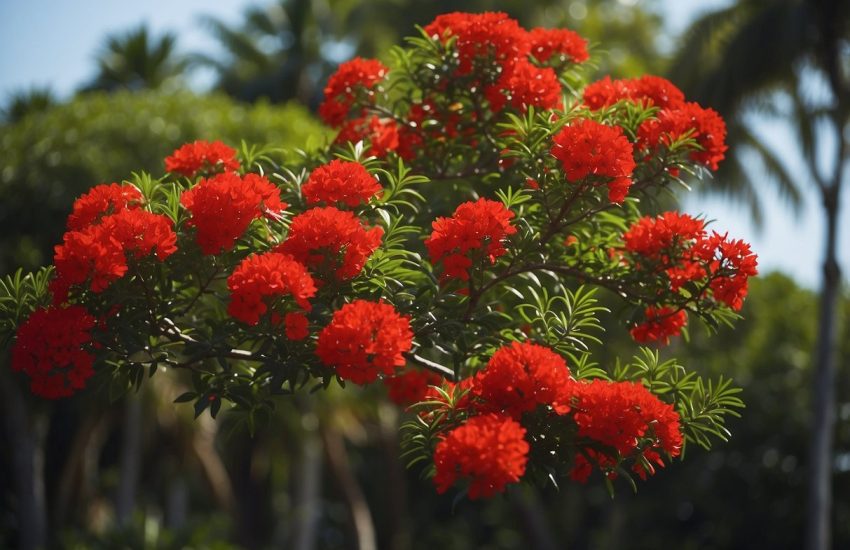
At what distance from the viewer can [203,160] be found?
5887 mm

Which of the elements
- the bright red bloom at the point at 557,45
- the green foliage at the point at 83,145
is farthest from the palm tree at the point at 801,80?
the bright red bloom at the point at 557,45

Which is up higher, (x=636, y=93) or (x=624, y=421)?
(x=636, y=93)

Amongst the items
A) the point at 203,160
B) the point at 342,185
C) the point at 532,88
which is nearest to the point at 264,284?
the point at 342,185

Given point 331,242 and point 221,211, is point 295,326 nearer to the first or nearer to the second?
point 331,242

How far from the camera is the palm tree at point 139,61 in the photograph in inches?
910

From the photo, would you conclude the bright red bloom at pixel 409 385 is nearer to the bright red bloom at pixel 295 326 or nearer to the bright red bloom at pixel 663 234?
the bright red bloom at pixel 663 234

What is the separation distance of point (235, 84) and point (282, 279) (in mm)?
25380

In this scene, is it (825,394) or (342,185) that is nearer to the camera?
(342,185)

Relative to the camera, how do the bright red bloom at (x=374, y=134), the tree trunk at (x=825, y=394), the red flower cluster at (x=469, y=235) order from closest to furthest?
the red flower cluster at (x=469, y=235) < the bright red bloom at (x=374, y=134) < the tree trunk at (x=825, y=394)

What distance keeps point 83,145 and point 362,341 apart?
1074 centimetres

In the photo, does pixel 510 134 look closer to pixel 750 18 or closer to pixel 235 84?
pixel 750 18

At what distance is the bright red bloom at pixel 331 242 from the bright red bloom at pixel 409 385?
1736 millimetres

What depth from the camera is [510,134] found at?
6023 mm

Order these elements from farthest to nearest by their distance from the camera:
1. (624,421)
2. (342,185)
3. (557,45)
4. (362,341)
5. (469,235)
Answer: (557,45)
(342,185)
(469,235)
(624,421)
(362,341)
